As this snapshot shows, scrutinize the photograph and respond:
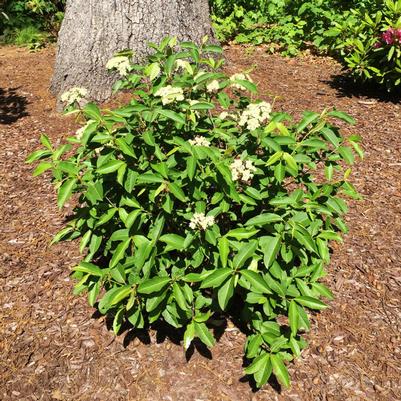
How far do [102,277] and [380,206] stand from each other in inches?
101

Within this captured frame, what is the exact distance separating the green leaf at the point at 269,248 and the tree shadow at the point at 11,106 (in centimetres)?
393

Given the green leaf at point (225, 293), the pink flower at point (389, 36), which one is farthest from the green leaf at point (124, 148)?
the pink flower at point (389, 36)

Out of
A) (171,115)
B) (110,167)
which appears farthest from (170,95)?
(110,167)

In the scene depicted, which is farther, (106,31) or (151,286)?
(106,31)

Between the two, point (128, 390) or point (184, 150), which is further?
point (128, 390)


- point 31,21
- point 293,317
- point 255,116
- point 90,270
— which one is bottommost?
point 293,317

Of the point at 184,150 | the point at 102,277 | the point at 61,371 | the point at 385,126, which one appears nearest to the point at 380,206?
the point at 385,126

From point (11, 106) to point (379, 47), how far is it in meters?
4.52

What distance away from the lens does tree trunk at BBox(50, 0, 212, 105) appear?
4.70m

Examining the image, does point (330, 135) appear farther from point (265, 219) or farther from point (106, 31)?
point (106, 31)

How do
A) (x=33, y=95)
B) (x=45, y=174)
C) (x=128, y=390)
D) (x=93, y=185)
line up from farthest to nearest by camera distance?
(x=33, y=95) < (x=45, y=174) < (x=128, y=390) < (x=93, y=185)

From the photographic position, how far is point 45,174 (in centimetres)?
425

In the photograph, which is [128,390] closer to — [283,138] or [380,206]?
[283,138]

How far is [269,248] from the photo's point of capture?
2164 millimetres
